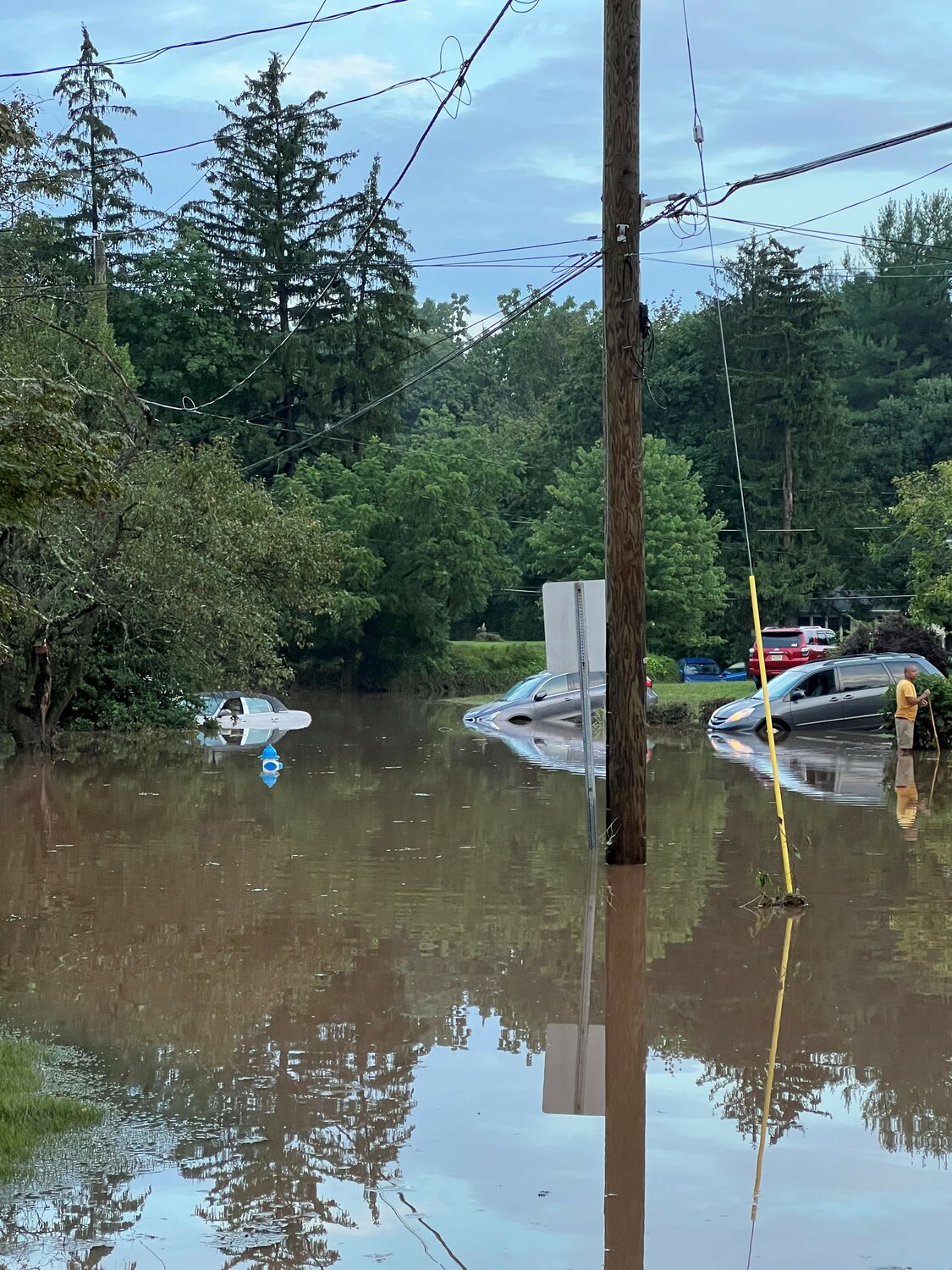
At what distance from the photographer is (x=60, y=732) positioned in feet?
93.6

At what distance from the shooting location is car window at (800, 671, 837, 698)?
30797 mm

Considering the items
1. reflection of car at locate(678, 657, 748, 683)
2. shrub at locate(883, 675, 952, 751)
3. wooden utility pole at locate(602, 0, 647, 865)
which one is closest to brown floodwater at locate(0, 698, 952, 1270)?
wooden utility pole at locate(602, 0, 647, 865)

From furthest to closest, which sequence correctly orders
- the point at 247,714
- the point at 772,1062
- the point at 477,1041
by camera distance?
the point at 247,714
the point at 477,1041
the point at 772,1062


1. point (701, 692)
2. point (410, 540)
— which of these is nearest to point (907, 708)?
point (701, 692)

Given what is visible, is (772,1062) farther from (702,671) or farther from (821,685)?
(702,671)

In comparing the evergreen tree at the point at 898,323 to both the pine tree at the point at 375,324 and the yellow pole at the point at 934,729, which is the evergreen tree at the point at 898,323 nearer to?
the pine tree at the point at 375,324

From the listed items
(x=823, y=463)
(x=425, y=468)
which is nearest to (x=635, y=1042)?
(x=425, y=468)

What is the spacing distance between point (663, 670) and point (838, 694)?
927 inches

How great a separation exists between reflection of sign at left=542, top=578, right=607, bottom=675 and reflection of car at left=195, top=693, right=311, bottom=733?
58.9 feet

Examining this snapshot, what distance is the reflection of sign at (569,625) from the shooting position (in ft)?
46.3

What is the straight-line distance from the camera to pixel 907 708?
25.2m

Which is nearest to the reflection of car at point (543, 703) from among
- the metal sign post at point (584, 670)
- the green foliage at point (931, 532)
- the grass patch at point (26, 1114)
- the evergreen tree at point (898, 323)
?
the green foliage at point (931, 532)

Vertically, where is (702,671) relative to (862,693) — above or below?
below

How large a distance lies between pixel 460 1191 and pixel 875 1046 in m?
3.17
